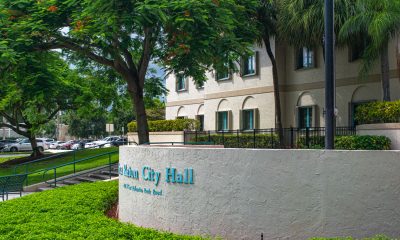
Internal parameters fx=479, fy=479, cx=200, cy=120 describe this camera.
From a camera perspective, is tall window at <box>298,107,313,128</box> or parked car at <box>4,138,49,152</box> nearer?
tall window at <box>298,107,313,128</box>


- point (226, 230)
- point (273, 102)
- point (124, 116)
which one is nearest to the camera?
point (226, 230)

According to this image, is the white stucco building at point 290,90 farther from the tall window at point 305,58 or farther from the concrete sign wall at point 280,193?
the concrete sign wall at point 280,193

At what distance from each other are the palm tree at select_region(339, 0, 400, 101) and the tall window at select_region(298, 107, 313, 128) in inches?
257

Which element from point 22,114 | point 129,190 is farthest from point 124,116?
point 129,190

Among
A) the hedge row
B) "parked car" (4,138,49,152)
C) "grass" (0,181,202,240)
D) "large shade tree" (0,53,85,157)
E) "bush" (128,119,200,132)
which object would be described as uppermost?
"large shade tree" (0,53,85,157)

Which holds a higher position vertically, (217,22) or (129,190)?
(217,22)

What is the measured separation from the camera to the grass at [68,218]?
8.93 metres

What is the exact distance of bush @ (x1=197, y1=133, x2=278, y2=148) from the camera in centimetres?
2516

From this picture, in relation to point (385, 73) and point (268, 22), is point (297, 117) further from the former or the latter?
point (385, 73)

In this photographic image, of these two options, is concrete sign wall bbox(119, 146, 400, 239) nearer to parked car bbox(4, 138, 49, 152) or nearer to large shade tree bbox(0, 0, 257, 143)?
large shade tree bbox(0, 0, 257, 143)

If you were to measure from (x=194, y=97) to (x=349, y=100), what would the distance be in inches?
561

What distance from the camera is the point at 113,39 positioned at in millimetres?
17594

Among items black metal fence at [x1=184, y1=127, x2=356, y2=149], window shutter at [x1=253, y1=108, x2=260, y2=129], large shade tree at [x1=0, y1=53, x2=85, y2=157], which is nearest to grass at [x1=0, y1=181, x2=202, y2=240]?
large shade tree at [x1=0, y1=53, x2=85, y2=157]

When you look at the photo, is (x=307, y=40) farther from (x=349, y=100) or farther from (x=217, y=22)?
(x=217, y=22)
